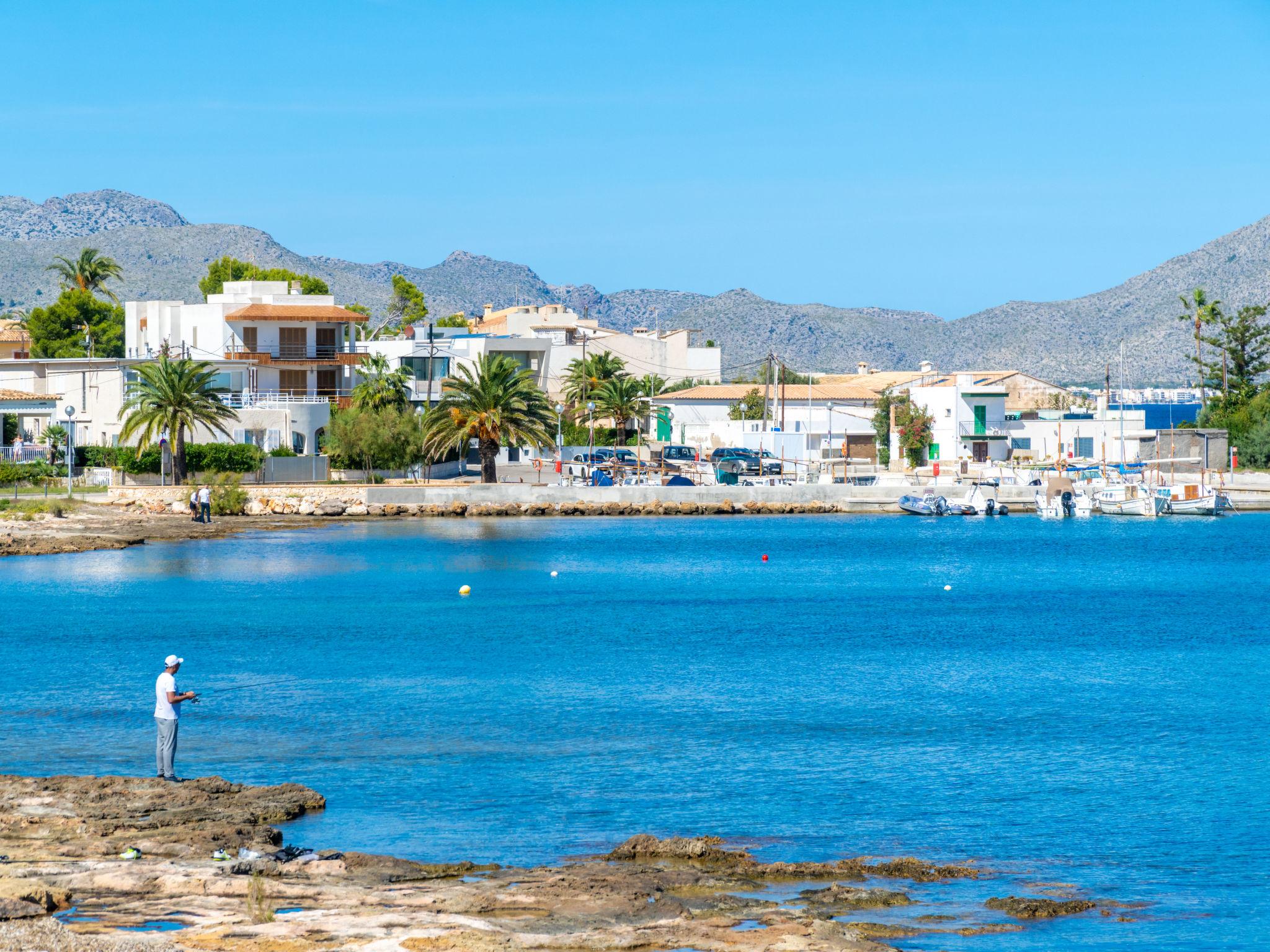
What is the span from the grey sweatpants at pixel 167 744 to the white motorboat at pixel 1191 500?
237 feet

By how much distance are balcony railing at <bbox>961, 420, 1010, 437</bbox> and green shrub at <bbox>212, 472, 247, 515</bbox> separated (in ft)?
158

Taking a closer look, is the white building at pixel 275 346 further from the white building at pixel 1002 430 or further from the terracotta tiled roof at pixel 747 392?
the white building at pixel 1002 430

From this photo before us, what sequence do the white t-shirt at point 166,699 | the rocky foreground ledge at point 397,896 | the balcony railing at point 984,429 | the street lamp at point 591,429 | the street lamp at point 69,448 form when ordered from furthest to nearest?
the balcony railing at point 984,429, the street lamp at point 591,429, the street lamp at point 69,448, the white t-shirt at point 166,699, the rocky foreground ledge at point 397,896

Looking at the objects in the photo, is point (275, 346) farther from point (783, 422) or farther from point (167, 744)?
point (167, 744)

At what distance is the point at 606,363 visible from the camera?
98.2 meters

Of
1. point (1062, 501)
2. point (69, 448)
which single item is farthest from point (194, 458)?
point (1062, 501)

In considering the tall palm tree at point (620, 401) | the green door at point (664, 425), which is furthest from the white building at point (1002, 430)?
the tall palm tree at point (620, 401)

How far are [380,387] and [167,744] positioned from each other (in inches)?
2345

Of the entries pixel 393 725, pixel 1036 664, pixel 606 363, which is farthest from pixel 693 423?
Result: pixel 393 725

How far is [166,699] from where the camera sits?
2050 centimetres

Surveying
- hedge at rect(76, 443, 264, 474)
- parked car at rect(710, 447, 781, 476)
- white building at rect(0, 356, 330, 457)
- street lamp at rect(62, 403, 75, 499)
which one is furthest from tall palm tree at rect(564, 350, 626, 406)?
street lamp at rect(62, 403, 75, 499)

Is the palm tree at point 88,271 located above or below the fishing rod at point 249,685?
above

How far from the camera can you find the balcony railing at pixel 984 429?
99.1m

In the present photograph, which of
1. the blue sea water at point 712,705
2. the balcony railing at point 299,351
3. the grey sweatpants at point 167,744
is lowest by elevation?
the blue sea water at point 712,705
